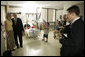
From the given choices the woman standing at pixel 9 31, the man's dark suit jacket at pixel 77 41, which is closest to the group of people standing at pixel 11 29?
the woman standing at pixel 9 31

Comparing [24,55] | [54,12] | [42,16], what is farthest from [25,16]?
[24,55]

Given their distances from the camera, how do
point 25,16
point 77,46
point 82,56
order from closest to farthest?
point 77,46, point 82,56, point 25,16

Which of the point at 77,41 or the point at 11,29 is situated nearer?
the point at 77,41

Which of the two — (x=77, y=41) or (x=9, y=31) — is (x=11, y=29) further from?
(x=77, y=41)

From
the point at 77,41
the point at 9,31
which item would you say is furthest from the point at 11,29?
the point at 77,41

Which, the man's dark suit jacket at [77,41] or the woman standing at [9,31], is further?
the woman standing at [9,31]

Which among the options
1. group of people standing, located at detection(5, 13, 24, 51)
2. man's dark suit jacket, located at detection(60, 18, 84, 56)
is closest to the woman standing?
group of people standing, located at detection(5, 13, 24, 51)

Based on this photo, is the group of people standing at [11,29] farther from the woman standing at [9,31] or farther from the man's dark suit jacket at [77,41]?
the man's dark suit jacket at [77,41]

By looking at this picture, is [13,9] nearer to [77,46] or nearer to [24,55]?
[24,55]

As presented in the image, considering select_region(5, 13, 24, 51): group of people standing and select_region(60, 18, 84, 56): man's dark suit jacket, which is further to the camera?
select_region(5, 13, 24, 51): group of people standing

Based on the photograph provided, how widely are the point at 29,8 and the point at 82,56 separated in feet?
21.7

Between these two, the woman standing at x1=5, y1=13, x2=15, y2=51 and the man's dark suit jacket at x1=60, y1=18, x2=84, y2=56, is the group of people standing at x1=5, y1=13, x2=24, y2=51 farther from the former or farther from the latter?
the man's dark suit jacket at x1=60, y1=18, x2=84, y2=56

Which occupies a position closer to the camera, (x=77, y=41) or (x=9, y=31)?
(x=77, y=41)

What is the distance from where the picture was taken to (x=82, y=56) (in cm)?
149
